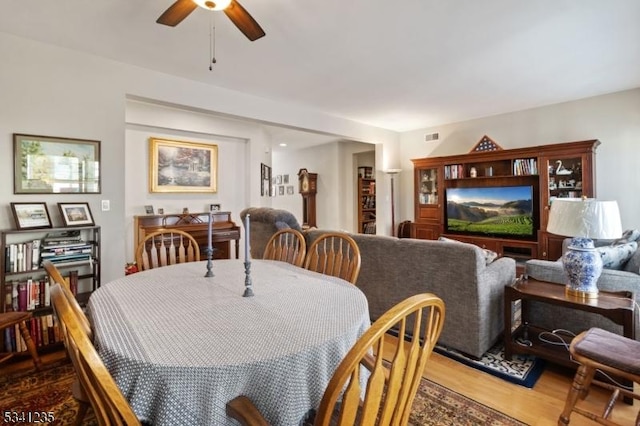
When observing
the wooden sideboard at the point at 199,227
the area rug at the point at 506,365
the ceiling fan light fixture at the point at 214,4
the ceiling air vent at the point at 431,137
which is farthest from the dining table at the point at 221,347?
the ceiling air vent at the point at 431,137

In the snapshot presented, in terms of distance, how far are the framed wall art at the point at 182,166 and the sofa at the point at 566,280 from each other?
15.3 feet

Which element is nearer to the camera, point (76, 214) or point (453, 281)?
point (453, 281)

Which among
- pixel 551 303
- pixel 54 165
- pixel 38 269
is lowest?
pixel 551 303

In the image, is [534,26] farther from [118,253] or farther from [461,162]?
[118,253]

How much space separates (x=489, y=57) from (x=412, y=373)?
330 centimetres

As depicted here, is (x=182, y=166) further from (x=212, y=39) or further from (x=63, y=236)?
(x=212, y=39)

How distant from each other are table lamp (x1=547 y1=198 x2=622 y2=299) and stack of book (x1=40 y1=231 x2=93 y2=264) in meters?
3.64

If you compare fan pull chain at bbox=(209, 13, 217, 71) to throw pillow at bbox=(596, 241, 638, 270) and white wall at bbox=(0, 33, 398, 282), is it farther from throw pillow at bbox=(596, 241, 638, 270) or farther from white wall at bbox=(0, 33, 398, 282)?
throw pillow at bbox=(596, 241, 638, 270)

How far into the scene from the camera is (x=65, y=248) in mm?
2580

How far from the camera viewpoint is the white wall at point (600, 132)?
4109 mm

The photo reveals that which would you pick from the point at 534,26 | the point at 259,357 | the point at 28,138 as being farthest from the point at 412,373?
the point at 28,138

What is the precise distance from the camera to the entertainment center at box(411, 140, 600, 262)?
14.4 ft

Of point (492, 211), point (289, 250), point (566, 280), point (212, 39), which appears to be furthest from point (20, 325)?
point (492, 211)

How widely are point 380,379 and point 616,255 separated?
9.05ft
